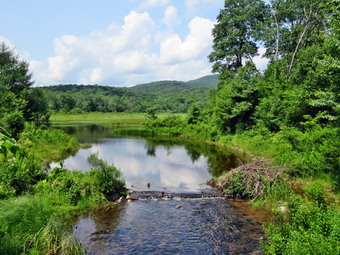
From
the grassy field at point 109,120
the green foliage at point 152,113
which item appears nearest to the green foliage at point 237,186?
the green foliage at point 152,113

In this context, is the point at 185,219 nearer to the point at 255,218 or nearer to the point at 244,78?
the point at 255,218

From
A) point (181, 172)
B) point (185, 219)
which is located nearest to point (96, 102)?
point (181, 172)

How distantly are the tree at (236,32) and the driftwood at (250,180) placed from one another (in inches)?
1263

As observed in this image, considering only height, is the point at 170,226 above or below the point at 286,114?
below

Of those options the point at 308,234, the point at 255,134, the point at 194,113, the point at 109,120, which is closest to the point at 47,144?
the point at 255,134

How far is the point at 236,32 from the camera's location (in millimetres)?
42875

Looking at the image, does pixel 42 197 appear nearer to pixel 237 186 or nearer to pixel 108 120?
pixel 237 186

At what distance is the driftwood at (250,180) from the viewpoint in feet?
47.7

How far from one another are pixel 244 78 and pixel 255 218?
2819cm

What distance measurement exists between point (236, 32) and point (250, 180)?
34.3 m

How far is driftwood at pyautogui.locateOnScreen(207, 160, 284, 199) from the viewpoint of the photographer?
14531 mm

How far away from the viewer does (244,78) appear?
3725 centimetres

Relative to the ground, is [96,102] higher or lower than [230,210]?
higher

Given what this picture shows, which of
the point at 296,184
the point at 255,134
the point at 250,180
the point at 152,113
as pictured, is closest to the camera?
the point at 250,180
